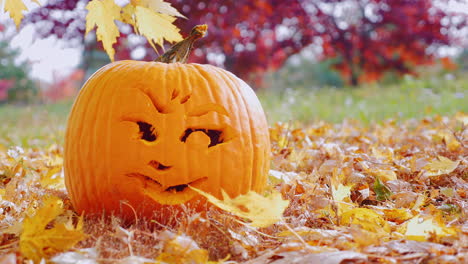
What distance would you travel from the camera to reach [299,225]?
1.61 metres

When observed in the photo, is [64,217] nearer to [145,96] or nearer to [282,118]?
[145,96]

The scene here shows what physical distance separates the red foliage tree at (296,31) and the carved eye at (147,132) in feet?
17.1

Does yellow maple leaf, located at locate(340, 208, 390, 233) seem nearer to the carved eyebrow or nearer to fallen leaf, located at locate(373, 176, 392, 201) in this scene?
fallen leaf, located at locate(373, 176, 392, 201)

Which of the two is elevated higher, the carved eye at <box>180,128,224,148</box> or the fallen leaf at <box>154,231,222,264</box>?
the carved eye at <box>180,128,224,148</box>

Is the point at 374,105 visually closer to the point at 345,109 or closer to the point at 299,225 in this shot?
the point at 345,109

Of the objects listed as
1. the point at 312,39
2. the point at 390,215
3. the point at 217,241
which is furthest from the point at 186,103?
the point at 312,39

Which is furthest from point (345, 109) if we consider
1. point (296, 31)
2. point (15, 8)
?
point (15, 8)

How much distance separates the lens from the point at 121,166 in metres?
1.64

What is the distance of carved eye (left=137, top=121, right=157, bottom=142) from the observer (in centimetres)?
171

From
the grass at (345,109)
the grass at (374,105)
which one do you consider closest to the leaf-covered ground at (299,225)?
the grass at (345,109)

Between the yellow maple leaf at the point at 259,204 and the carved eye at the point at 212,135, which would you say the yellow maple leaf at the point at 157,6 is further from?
the yellow maple leaf at the point at 259,204

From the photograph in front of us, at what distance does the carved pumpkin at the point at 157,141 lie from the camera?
1.64 meters

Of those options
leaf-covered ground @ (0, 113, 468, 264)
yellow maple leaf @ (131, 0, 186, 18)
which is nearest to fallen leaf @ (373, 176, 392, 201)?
leaf-covered ground @ (0, 113, 468, 264)

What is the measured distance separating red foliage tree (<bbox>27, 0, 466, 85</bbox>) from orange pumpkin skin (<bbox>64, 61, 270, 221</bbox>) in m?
5.20
